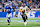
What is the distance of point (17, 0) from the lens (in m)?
7.45

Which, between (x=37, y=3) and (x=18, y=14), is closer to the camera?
(x=18, y=14)

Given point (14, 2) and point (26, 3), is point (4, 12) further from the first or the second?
point (26, 3)

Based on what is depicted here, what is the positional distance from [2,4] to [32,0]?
2.25 metres

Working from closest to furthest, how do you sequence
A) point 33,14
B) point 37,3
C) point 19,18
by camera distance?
1. point 19,18
2. point 33,14
3. point 37,3

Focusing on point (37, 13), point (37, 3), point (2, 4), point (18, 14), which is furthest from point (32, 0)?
point (2, 4)

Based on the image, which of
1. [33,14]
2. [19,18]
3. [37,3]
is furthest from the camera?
[37,3]

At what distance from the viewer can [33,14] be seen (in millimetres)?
7438

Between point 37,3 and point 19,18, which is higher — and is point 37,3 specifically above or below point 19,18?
above

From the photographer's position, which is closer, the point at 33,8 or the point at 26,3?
the point at 26,3

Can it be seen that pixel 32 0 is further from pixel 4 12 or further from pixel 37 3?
pixel 4 12

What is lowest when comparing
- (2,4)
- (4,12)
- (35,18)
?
(35,18)

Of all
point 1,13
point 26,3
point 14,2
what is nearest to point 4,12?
point 1,13

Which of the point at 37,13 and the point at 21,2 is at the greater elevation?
the point at 21,2

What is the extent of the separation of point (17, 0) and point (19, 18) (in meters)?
1.36
